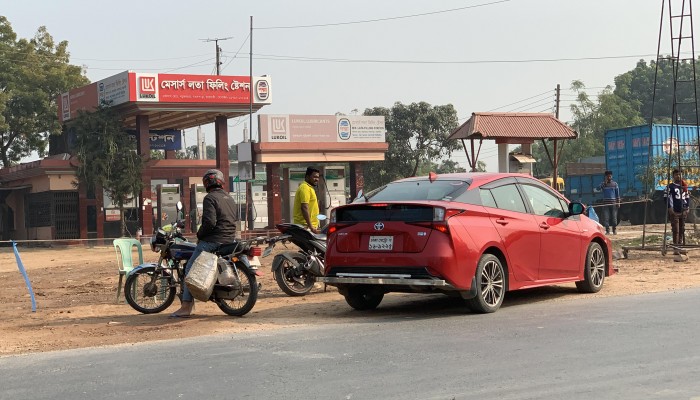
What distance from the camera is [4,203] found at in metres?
50.5

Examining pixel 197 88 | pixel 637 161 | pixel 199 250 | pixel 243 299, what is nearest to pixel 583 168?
pixel 637 161

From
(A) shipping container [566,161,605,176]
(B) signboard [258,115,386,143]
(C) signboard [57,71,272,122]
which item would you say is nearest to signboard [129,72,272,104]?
(C) signboard [57,71,272,122]

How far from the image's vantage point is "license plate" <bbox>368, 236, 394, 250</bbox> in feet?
34.5

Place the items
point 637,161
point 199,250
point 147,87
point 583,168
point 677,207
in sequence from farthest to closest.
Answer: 1. point 583,168
2. point 147,87
3. point 637,161
4. point 677,207
5. point 199,250

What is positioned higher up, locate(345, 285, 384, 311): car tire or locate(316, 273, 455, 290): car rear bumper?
locate(316, 273, 455, 290): car rear bumper

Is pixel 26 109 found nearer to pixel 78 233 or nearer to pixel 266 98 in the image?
pixel 78 233

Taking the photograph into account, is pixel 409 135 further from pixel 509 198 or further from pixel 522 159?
pixel 509 198

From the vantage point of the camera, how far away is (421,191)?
11.0 meters

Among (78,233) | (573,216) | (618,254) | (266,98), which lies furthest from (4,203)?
(573,216)

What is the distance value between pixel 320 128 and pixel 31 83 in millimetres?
17705

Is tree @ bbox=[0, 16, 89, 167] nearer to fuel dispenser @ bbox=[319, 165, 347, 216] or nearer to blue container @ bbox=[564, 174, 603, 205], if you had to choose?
fuel dispenser @ bbox=[319, 165, 347, 216]

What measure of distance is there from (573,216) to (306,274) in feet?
12.7

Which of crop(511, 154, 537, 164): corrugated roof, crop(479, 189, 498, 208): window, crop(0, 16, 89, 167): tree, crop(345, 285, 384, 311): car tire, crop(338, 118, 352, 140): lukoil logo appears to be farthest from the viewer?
crop(0, 16, 89, 167): tree

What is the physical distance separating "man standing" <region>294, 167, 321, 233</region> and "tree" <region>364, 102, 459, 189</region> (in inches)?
1981
